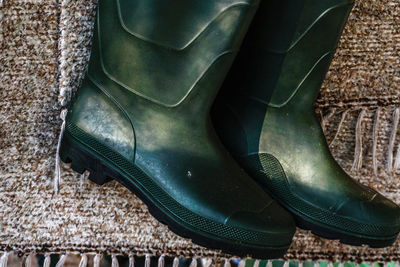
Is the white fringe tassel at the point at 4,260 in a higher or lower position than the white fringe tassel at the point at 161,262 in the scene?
lower

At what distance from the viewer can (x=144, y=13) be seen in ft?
1.67

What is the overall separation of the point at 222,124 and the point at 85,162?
8.1 inches

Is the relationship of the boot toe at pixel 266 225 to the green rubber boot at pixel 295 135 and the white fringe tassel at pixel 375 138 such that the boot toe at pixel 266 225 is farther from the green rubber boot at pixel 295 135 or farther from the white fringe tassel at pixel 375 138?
the white fringe tassel at pixel 375 138

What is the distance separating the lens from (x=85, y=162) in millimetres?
570

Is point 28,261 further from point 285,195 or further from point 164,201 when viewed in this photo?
point 285,195

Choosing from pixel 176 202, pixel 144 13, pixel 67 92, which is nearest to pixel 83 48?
pixel 67 92

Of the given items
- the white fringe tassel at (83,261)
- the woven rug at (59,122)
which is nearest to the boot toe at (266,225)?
the woven rug at (59,122)

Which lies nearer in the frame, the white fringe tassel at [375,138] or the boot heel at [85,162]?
the boot heel at [85,162]

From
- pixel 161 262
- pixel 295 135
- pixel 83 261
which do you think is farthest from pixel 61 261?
pixel 295 135

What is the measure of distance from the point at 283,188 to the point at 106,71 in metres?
0.30

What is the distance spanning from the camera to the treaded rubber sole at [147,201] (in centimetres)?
55

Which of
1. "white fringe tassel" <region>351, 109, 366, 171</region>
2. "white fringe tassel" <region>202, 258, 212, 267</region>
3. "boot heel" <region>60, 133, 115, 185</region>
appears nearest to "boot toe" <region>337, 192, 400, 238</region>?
"white fringe tassel" <region>351, 109, 366, 171</region>

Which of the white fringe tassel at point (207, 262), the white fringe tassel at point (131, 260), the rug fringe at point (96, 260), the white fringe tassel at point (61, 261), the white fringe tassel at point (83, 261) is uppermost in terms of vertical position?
the white fringe tassel at point (207, 262)

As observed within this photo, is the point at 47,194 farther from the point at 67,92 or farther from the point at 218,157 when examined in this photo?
the point at 218,157
